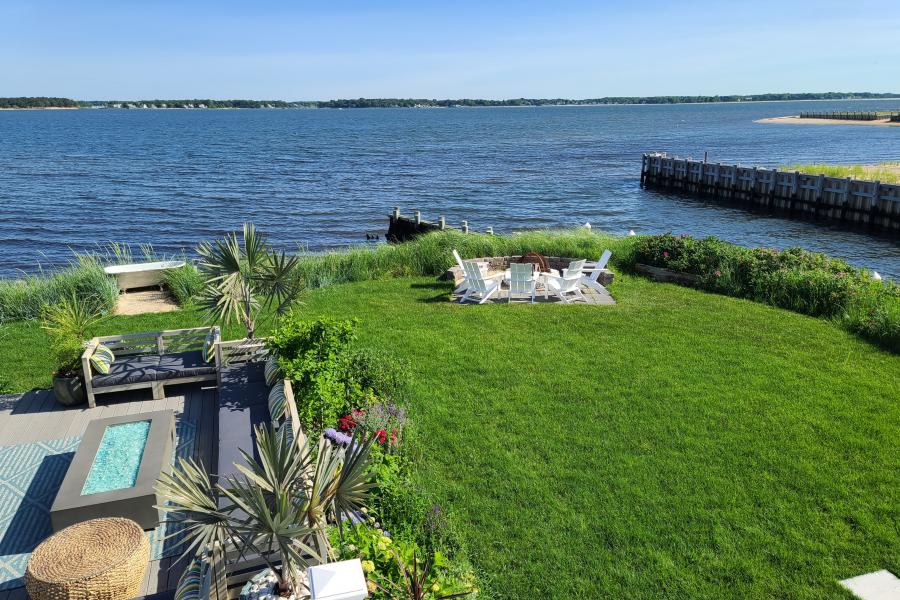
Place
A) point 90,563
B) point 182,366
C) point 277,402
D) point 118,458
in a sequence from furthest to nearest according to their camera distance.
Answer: point 182,366 < point 277,402 < point 118,458 < point 90,563

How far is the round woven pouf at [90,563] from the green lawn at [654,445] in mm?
3075

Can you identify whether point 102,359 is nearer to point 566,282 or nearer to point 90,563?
point 90,563

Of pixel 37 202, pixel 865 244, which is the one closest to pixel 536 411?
pixel 865 244

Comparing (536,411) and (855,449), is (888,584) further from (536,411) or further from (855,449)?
(536,411)

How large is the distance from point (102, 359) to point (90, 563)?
15.8ft

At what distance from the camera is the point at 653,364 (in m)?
10.6

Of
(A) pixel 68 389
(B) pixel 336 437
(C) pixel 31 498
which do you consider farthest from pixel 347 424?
(A) pixel 68 389

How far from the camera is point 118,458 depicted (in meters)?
7.20

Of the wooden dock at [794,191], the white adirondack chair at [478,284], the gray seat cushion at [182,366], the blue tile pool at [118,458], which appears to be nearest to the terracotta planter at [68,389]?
the gray seat cushion at [182,366]

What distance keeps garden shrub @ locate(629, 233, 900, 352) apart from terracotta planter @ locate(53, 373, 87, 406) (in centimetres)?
1358

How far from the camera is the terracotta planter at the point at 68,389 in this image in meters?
9.17

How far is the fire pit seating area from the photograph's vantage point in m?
9.27

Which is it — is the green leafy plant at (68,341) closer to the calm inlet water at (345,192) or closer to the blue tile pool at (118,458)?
the blue tile pool at (118,458)

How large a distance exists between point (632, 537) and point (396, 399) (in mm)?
4021
